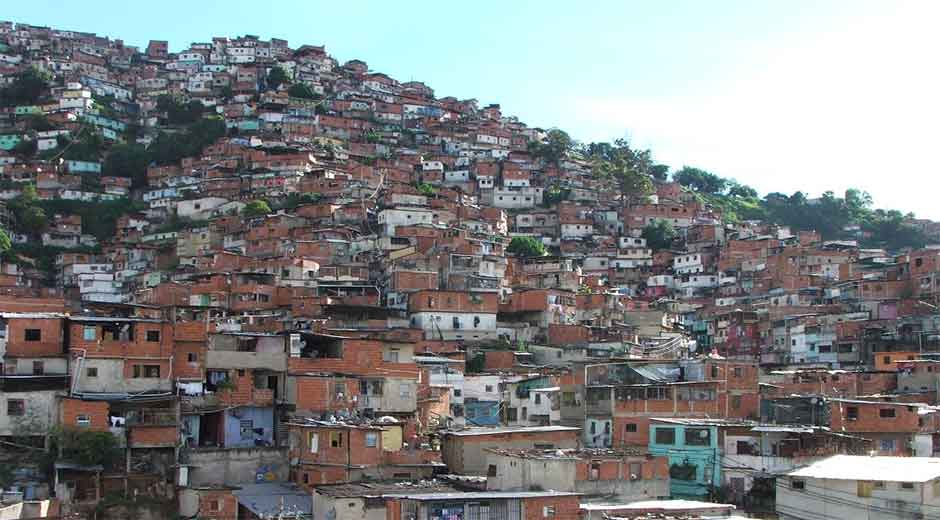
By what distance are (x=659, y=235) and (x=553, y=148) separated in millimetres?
15080

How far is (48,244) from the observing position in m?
66.6

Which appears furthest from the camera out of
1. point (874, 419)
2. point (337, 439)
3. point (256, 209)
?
point (256, 209)

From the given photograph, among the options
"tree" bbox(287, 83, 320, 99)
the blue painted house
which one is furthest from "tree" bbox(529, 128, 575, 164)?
the blue painted house

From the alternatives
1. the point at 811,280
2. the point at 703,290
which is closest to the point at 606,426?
the point at 811,280

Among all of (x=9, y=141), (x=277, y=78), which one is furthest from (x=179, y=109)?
(x=9, y=141)

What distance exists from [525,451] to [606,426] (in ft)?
16.0

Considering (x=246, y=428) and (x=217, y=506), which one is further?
(x=246, y=428)

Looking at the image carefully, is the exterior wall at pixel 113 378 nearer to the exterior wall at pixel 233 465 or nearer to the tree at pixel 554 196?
the exterior wall at pixel 233 465

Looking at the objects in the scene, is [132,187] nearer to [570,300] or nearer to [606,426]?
[570,300]

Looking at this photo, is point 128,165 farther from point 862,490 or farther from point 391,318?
point 862,490

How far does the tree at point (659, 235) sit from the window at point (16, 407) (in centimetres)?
5325

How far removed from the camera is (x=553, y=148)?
3509 inches

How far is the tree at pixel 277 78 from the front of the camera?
92812 mm

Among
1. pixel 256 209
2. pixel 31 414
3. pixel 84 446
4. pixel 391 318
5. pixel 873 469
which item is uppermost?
pixel 256 209
